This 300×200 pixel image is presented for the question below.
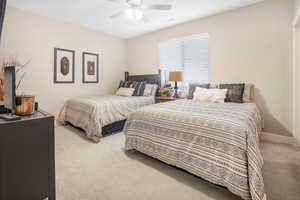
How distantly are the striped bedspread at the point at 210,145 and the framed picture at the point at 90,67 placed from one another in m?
2.80

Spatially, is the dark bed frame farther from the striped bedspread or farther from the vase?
the vase

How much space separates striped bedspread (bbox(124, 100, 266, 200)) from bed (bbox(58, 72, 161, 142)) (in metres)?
1.06

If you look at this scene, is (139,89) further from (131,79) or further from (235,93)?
(235,93)

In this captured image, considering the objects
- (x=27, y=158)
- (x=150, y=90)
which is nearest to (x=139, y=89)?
(x=150, y=90)

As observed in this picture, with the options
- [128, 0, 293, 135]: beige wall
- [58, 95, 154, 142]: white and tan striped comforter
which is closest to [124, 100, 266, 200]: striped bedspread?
[58, 95, 154, 142]: white and tan striped comforter

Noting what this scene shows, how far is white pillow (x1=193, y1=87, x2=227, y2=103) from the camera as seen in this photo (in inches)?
110

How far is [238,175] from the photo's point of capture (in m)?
1.33

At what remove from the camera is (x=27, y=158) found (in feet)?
3.60

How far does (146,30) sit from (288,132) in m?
3.98

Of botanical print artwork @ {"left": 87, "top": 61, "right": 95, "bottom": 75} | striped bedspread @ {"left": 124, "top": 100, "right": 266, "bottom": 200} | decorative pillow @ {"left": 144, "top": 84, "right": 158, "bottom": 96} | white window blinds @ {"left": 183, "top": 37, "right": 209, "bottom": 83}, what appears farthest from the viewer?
botanical print artwork @ {"left": 87, "top": 61, "right": 95, "bottom": 75}

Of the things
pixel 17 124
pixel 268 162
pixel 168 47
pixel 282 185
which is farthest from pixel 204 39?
pixel 17 124

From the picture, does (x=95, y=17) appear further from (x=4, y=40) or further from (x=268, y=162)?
(x=268, y=162)

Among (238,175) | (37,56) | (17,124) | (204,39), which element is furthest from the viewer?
(204,39)

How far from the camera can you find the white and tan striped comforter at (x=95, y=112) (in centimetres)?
285
